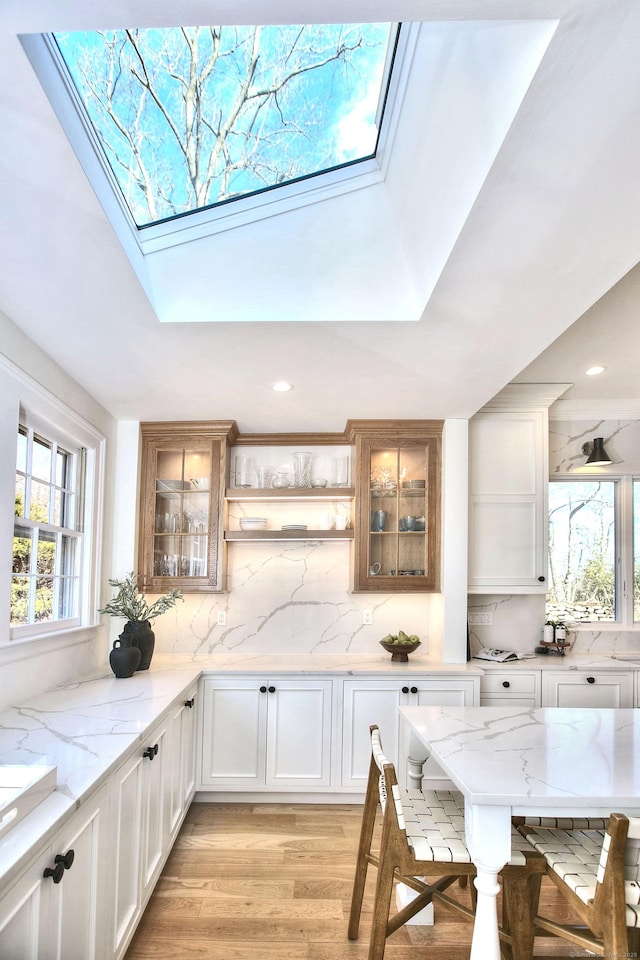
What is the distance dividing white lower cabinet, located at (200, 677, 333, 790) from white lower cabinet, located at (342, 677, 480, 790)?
12 centimetres

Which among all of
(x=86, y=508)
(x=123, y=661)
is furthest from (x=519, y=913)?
(x=86, y=508)

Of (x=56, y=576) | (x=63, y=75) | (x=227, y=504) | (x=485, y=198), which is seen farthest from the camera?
(x=227, y=504)

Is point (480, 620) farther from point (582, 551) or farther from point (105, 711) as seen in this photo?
point (105, 711)

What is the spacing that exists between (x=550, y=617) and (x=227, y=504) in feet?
7.85

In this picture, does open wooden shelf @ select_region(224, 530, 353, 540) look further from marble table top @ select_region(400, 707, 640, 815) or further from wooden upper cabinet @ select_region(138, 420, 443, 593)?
marble table top @ select_region(400, 707, 640, 815)

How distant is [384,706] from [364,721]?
0.49 feet

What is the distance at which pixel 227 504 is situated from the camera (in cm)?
452

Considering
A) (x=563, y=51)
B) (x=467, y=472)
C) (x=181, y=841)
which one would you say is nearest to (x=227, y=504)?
(x=467, y=472)

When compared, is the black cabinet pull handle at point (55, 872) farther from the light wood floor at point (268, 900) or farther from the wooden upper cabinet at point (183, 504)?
the wooden upper cabinet at point (183, 504)

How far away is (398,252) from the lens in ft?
8.39

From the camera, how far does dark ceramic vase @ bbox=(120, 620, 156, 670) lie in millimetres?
3740

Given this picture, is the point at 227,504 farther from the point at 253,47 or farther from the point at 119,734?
the point at 253,47

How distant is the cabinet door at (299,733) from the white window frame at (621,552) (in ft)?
6.40

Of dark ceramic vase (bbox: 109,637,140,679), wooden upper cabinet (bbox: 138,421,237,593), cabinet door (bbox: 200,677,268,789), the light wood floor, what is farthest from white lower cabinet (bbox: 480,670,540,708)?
dark ceramic vase (bbox: 109,637,140,679)
